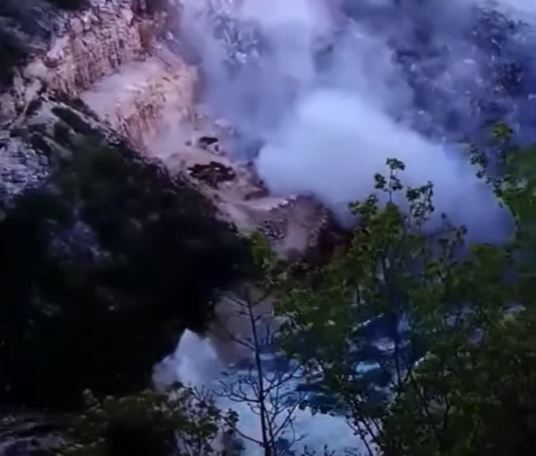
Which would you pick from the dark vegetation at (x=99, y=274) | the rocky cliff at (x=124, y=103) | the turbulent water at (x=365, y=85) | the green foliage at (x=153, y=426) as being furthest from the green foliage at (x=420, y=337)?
the rocky cliff at (x=124, y=103)

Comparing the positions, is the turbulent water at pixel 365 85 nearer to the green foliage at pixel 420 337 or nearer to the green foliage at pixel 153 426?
the green foliage at pixel 420 337

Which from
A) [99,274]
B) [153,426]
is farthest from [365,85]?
[153,426]

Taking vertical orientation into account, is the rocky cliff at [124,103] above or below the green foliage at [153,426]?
above

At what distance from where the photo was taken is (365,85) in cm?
1288

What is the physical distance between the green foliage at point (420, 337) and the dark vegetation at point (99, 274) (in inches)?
113

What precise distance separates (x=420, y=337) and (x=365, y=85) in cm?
689

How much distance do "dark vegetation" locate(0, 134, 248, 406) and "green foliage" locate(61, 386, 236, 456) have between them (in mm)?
2629

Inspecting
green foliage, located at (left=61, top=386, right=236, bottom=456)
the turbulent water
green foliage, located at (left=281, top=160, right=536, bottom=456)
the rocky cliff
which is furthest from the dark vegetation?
green foliage, located at (left=281, top=160, right=536, bottom=456)

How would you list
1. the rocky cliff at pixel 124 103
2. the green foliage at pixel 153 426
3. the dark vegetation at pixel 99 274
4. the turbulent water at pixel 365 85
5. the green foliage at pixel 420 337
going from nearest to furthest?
the green foliage at pixel 420 337 → the green foliage at pixel 153 426 → the dark vegetation at pixel 99 274 → the rocky cliff at pixel 124 103 → the turbulent water at pixel 365 85

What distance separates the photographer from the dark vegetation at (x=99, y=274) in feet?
30.4

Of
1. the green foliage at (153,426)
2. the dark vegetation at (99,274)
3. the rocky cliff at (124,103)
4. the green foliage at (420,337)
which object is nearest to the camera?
the green foliage at (420,337)

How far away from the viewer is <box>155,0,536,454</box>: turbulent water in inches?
441

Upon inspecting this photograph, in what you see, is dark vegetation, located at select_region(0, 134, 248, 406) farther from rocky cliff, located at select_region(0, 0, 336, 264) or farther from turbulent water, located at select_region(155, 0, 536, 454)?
turbulent water, located at select_region(155, 0, 536, 454)

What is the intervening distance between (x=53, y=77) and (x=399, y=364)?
5.27 metres
